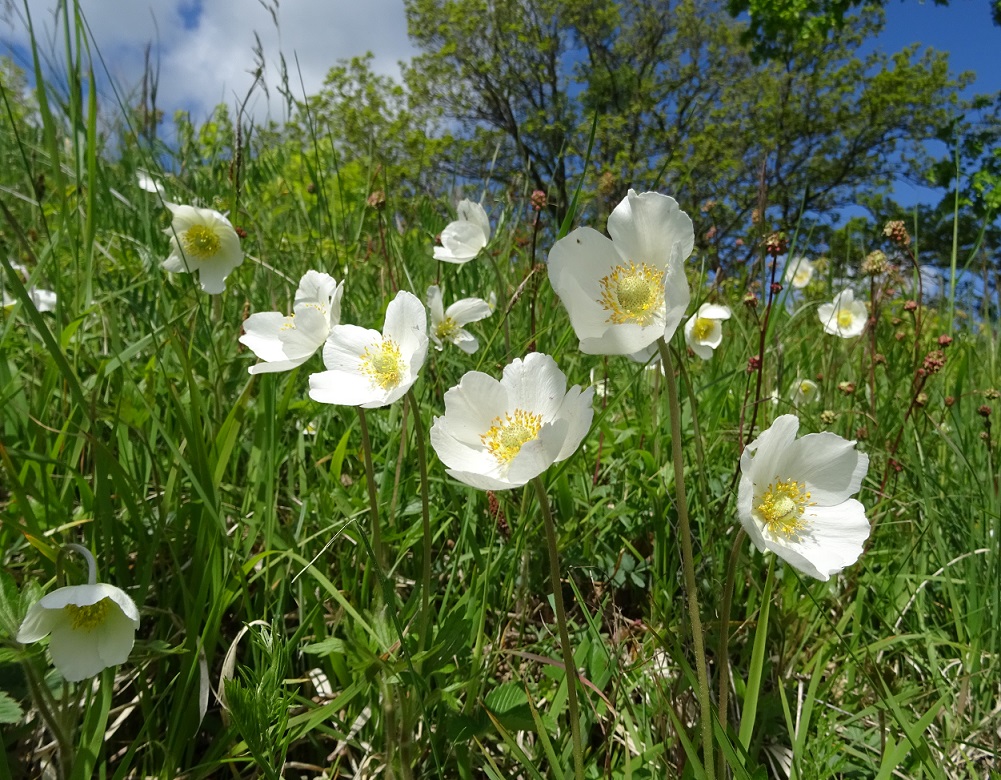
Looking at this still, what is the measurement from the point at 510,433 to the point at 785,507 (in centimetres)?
51

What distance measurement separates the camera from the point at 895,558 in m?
1.82

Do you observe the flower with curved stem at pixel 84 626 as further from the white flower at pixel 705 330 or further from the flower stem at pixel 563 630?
the white flower at pixel 705 330

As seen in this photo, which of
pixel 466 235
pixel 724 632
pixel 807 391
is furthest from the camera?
pixel 807 391

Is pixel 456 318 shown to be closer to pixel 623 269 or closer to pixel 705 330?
pixel 705 330

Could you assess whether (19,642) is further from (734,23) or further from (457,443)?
(734,23)

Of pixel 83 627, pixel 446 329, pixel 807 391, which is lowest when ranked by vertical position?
pixel 807 391

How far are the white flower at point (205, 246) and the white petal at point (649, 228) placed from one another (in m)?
1.37

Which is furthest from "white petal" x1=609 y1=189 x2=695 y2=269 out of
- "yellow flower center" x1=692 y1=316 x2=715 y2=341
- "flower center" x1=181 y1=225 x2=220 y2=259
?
"flower center" x1=181 y1=225 x2=220 y2=259

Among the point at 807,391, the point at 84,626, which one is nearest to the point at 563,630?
the point at 84,626

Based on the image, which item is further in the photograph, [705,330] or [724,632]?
[705,330]

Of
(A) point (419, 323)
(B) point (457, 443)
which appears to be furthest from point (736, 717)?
(A) point (419, 323)

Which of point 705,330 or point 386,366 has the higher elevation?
point 386,366

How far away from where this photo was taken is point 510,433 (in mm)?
1171

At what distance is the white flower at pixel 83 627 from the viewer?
108 cm
